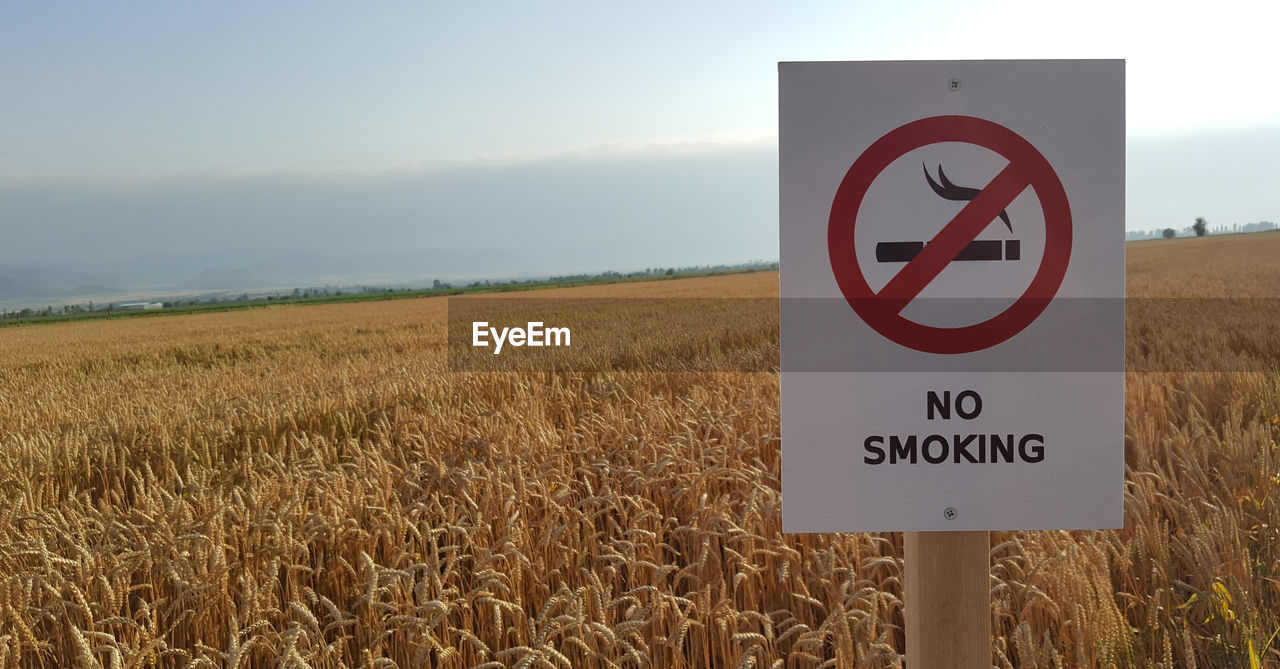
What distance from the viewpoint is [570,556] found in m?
2.76

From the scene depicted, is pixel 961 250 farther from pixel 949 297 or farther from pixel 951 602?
pixel 951 602

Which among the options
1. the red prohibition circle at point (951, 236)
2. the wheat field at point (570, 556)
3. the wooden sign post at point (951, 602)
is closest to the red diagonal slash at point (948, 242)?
the red prohibition circle at point (951, 236)

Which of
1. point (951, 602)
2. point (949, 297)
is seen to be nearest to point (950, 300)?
point (949, 297)

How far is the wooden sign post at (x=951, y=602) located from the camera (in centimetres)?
149

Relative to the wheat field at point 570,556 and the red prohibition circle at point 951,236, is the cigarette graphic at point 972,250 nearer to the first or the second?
the red prohibition circle at point 951,236

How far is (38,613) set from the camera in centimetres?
236

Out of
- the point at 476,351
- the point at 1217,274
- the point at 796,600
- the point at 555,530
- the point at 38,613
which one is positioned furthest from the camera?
the point at 1217,274

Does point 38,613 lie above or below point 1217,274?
below

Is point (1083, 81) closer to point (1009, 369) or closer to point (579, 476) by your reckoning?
point (1009, 369)

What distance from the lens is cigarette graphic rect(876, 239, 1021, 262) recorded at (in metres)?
1.44

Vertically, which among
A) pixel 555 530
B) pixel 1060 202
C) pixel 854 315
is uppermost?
pixel 1060 202

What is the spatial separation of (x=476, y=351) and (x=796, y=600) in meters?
9.44

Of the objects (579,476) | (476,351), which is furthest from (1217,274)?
(579,476)

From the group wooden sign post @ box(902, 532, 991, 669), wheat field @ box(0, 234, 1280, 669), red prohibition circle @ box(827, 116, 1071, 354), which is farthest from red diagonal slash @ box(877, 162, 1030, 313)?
wheat field @ box(0, 234, 1280, 669)
